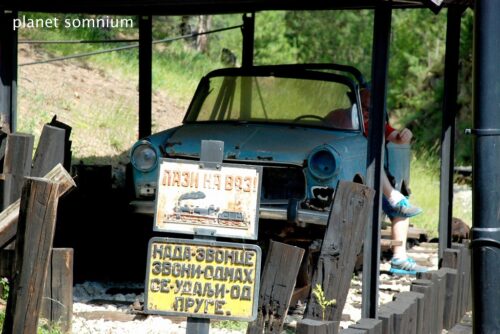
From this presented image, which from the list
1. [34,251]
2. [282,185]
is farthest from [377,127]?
[34,251]

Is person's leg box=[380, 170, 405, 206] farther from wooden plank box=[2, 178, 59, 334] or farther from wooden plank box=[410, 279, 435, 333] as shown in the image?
wooden plank box=[2, 178, 59, 334]

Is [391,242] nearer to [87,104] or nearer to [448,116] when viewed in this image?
[448,116]

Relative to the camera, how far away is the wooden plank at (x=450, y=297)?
300 inches

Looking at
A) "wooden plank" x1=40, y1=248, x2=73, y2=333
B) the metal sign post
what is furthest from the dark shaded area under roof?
"wooden plank" x1=40, y1=248, x2=73, y2=333

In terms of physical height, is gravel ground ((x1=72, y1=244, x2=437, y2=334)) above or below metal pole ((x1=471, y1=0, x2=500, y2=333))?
below

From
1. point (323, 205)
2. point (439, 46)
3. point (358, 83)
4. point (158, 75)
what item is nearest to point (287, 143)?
point (323, 205)

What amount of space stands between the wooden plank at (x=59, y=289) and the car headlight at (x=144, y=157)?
2.96 meters

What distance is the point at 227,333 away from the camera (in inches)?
259

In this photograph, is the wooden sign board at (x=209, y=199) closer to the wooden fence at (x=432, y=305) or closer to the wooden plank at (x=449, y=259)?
the wooden fence at (x=432, y=305)

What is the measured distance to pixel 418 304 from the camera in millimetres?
6324

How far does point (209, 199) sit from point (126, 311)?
3041mm

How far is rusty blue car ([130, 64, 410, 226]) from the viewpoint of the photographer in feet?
26.1

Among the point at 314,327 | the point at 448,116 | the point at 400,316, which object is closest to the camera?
the point at 314,327

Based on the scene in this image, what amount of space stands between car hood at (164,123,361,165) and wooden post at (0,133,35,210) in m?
2.03
